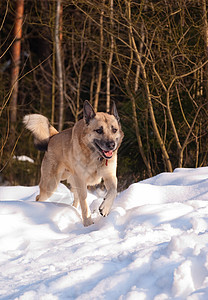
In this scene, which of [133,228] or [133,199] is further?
[133,199]

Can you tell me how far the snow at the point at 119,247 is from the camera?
2354 millimetres

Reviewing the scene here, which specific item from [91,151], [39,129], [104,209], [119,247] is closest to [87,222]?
[104,209]

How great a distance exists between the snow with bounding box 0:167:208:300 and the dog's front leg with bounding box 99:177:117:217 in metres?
0.10

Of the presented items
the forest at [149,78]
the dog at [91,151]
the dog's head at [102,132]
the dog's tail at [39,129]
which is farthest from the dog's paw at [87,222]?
the forest at [149,78]

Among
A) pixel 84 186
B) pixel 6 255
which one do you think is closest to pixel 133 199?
pixel 84 186

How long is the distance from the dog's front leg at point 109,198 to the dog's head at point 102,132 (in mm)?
285

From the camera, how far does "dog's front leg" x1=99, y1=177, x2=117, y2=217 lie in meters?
4.28

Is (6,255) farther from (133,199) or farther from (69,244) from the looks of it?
(133,199)

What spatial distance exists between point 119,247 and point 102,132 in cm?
193

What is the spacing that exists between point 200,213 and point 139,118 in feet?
15.4

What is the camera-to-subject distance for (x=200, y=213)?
146 inches

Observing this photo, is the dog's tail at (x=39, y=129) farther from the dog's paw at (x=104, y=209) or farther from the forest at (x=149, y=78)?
the dog's paw at (x=104, y=209)

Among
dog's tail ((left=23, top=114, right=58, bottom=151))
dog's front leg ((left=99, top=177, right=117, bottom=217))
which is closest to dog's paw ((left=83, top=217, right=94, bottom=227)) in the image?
dog's front leg ((left=99, top=177, right=117, bottom=217))

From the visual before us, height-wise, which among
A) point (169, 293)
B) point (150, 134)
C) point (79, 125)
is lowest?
point (150, 134)
